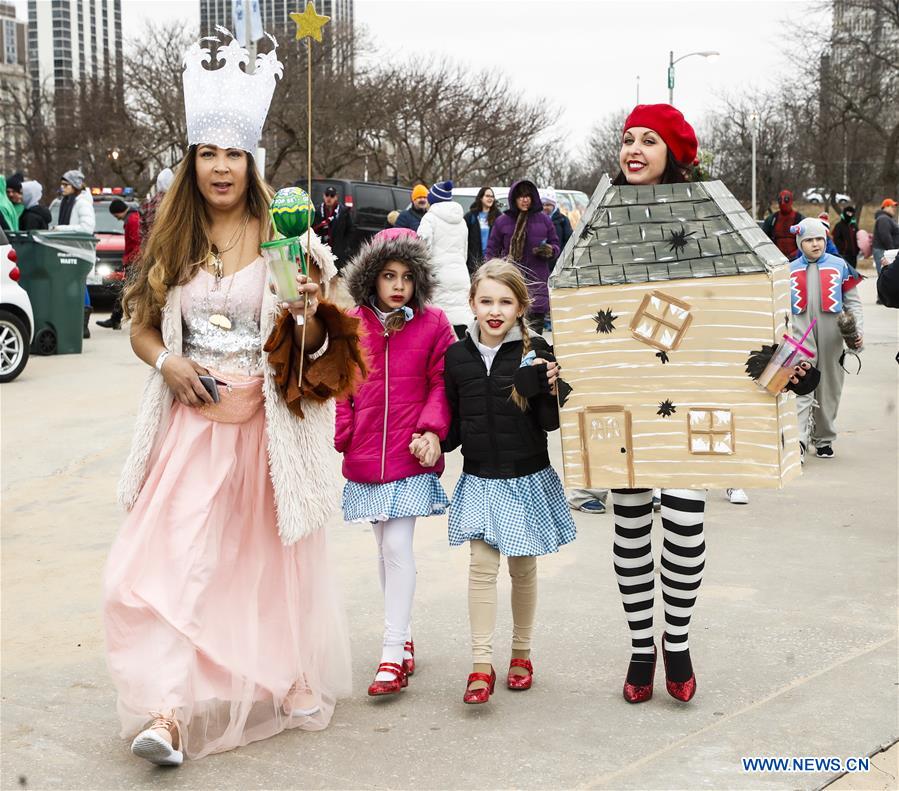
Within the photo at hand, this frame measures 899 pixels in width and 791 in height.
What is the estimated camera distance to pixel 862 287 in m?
26.7

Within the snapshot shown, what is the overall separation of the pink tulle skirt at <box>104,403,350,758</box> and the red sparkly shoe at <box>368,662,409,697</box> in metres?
0.10

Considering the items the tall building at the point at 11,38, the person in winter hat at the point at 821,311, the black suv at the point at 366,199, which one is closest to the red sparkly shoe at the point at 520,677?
the person in winter hat at the point at 821,311

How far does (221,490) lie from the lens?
13.0 ft

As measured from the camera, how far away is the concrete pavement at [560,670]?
369cm

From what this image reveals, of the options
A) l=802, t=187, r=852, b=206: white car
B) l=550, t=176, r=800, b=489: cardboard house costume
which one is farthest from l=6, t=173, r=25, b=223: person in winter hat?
l=802, t=187, r=852, b=206: white car

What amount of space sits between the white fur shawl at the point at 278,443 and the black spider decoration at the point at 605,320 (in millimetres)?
924

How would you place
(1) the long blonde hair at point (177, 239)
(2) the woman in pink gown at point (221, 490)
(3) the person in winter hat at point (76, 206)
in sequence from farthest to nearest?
(3) the person in winter hat at point (76, 206) → (1) the long blonde hair at point (177, 239) → (2) the woman in pink gown at point (221, 490)

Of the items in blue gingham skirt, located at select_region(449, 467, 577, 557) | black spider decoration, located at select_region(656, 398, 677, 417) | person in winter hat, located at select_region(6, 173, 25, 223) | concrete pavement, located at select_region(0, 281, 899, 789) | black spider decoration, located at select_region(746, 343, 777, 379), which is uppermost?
person in winter hat, located at select_region(6, 173, 25, 223)

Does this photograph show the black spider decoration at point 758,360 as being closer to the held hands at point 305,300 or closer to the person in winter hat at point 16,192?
the held hands at point 305,300

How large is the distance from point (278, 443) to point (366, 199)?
62.9 ft

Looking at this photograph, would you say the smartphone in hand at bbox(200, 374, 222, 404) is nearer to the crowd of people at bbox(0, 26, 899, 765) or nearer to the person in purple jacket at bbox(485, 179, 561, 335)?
the crowd of people at bbox(0, 26, 899, 765)

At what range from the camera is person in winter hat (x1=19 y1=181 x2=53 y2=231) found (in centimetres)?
1563

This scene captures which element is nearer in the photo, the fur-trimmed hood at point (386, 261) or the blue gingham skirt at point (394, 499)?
the blue gingham skirt at point (394, 499)

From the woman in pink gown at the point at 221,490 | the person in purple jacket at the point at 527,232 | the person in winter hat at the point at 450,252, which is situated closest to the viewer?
the woman in pink gown at the point at 221,490
